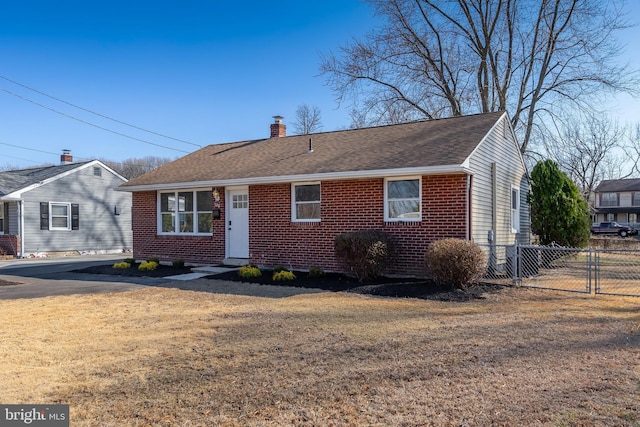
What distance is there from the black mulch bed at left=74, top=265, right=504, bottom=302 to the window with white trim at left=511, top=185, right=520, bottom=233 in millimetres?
5537

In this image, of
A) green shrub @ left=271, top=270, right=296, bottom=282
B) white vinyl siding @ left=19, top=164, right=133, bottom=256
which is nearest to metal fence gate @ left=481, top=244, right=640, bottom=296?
green shrub @ left=271, top=270, right=296, bottom=282

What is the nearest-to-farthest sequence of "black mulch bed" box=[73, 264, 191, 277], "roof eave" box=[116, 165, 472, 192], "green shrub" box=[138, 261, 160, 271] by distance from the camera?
"roof eave" box=[116, 165, 472, 192], "black mulch bed" box=[73, 264, 191, 277], "green shrub" box=[138, 261, 160, 271]

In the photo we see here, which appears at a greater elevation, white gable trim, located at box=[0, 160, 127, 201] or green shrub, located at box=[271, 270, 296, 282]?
white gable trim, located at box=[0, 160, 127, 201]

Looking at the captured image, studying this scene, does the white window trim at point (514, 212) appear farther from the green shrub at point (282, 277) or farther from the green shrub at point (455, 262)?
the green shrub at point (282, 277)

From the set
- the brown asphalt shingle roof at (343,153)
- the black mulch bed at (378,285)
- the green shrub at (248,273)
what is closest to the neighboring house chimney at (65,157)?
the brown asphalt shingle roof at (343,153)

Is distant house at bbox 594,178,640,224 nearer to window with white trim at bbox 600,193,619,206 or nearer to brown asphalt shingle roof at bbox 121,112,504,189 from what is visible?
window with white trim at bbox 600,193,619,206

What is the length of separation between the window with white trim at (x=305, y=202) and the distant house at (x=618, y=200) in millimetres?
56000

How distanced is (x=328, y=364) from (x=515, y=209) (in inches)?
489

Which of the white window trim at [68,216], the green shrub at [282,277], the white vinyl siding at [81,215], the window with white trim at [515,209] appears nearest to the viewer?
the green shrub at [282,277]

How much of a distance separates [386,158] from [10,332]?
8687mm

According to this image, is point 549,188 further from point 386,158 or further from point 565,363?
point 565,363

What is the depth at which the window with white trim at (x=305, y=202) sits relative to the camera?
1229cm

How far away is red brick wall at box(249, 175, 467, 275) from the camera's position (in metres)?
10.5

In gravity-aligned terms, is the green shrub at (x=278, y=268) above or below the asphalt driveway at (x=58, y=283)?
above
